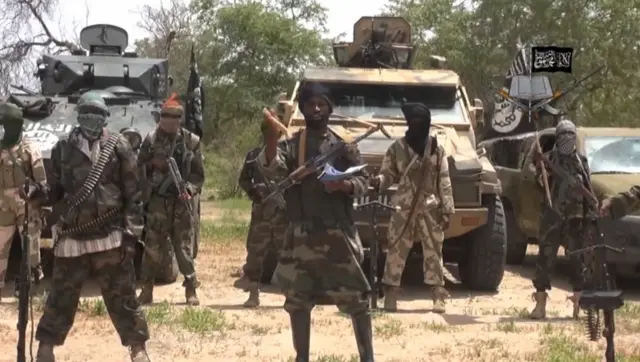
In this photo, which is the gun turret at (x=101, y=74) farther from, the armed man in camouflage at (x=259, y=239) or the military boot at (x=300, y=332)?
the military boot at (x=300, y=332)

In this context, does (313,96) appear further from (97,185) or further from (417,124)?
(417,124)

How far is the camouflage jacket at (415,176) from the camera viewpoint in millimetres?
8047

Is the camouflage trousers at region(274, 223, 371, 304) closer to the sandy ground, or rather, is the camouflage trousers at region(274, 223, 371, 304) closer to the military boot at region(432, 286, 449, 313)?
the sandy ground

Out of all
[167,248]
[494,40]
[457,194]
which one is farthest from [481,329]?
[494,40]

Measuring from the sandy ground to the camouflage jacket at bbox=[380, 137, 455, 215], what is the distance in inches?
34.8

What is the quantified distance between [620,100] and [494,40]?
125 inches

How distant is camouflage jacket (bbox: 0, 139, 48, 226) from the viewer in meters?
8.43

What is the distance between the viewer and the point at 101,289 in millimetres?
5840

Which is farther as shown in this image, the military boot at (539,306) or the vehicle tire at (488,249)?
the vehicle tire at (488,249)

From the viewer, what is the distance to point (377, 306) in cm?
845

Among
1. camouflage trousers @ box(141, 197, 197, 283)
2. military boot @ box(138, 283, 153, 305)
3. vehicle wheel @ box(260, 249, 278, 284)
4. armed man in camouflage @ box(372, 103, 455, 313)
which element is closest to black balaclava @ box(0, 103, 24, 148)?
camouflage trousers @ box(141, 197, 197, 283)

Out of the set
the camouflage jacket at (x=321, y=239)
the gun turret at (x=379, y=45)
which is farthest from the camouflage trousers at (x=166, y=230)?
the gun turret at (x=379, y=45)

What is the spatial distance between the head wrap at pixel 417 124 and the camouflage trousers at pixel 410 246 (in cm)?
59

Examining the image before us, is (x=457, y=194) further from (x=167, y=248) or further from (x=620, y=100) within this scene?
(x=620, y=100)
